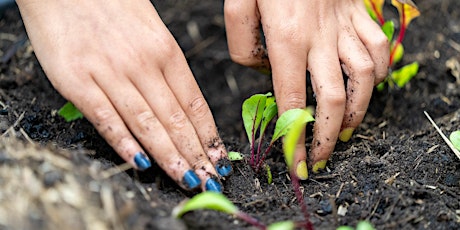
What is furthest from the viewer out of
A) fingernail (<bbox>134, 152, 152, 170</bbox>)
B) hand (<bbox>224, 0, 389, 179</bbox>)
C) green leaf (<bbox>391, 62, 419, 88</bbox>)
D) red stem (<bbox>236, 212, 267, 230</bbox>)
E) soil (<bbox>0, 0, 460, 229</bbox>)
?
green leaf (<bbox>391, 62, 419, 88</bbox>)

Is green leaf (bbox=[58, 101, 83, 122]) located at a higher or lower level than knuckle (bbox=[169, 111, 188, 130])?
higher

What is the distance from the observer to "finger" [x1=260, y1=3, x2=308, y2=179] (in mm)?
1600

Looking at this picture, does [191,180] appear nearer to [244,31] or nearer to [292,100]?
[292,100]

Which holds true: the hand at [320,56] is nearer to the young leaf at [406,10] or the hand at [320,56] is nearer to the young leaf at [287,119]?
the young leaf at [287,119]

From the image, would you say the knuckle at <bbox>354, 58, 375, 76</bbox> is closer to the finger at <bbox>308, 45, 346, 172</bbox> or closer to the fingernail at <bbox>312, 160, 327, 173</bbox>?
the finger at <bbox>308, 45, 346, 172</bbox>

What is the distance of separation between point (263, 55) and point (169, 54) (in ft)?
1.28

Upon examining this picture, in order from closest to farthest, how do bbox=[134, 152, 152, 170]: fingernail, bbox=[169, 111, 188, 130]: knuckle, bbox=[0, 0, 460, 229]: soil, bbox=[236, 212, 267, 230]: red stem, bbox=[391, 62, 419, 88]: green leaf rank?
bbox=[0, 0, 460, 229]: soil, bbox=[236, 212, 267, 230]: red stem, bbox=[134, 152, 152, 170]: fingernail, bbox=[169, 111, 188, 130]: knuckle, bbox=[391, 62, 419, 88]: green leaf

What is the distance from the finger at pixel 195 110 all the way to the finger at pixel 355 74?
413mm

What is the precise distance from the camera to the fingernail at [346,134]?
1707mm

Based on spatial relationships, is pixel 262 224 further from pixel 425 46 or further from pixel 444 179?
pixel 425 46

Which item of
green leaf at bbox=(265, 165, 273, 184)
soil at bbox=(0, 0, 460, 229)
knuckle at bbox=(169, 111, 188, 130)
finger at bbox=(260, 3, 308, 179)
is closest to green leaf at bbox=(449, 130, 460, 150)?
soil at bbox=(0, 0, 460, 229)

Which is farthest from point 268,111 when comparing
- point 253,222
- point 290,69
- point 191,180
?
point 253,222

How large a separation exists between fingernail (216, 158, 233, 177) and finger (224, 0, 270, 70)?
40 cm

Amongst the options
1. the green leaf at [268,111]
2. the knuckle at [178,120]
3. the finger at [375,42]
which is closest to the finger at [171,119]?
the knuckle at [178,120]
